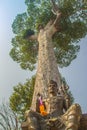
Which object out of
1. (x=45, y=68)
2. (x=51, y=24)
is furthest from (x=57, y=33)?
(x=45, y=68)

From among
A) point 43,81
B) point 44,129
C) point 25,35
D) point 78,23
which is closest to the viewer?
point 44,129

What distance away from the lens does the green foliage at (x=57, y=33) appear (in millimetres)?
18734

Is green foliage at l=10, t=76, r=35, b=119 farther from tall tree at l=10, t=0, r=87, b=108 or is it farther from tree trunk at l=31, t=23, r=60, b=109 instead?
tree trunk at l=31, t=23, r=60, b=109

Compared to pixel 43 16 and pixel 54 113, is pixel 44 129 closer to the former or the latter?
pixel 54 113

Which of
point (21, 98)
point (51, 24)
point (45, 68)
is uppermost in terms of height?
point (51, 24)

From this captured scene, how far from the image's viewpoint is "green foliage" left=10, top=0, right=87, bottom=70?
18.7 m

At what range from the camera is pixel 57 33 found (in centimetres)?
1842

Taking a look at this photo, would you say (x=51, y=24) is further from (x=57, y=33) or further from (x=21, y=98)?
(x=21, y=98)

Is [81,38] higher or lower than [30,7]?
lower

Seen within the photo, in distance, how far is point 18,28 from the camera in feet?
67.0

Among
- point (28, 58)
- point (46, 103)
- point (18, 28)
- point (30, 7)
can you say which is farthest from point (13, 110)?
point (46, 103)

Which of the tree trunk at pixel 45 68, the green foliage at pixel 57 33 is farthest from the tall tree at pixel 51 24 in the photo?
the tree trunk at pixel 45 68

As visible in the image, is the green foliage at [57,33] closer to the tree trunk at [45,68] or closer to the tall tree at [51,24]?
the tall tree at [51,24]

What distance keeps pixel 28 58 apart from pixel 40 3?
364cm
